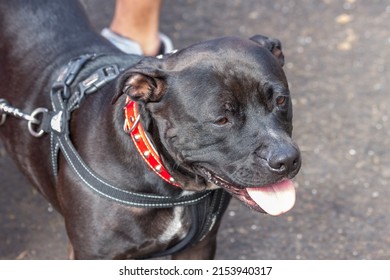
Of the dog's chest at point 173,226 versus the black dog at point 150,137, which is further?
the dog's chest at point 173,226

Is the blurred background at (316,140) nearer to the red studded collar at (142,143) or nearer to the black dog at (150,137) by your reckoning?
the black dog at (150,137)

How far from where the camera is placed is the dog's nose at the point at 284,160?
3150 mm

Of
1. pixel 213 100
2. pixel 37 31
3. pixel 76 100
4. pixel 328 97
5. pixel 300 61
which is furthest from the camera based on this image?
pixel 300 61

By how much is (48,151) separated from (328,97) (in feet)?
8.06

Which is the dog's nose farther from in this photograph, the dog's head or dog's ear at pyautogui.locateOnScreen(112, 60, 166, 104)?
dog's ear at pyautogui.locateOnScreen(112, 60, 166, 104)

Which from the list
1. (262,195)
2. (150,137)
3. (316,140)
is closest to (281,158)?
(262,195)

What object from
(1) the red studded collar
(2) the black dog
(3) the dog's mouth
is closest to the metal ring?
(2) the black dog

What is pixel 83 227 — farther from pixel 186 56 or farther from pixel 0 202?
pixel 0 202

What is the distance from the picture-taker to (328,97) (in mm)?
5699

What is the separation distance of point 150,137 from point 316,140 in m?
2.19

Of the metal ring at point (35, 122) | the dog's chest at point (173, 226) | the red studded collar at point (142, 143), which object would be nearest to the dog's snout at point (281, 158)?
the red studded collar at point (142, 143)

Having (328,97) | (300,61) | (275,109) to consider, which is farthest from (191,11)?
(275,109)

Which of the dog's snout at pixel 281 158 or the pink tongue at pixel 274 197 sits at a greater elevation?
the dog's snout at pixel 281 158

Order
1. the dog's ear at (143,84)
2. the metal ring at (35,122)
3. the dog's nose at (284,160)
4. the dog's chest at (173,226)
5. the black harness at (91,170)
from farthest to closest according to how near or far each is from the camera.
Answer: the metal ring at (35,122), the dog's chest at (173,226), the black harness at (91,170), the dog's ear at (143,84), the dog's nose at (284,160)
